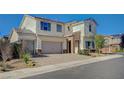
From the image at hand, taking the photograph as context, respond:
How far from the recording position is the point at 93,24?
29281mm

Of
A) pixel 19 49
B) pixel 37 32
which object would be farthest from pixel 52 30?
pixel 19 49

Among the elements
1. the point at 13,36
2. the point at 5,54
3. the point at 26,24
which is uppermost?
the point at 26,24

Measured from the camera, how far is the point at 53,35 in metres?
24.8

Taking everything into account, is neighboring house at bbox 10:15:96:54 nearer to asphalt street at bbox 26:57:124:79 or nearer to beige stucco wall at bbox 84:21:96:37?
beige stucco wall at bbox 84:21:96:37

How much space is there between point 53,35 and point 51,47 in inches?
79.0

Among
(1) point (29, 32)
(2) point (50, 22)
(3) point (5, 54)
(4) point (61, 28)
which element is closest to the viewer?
(3) point (5, 54)

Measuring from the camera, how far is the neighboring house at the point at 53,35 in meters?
22.7

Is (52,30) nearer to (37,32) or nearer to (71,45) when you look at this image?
(37,32)

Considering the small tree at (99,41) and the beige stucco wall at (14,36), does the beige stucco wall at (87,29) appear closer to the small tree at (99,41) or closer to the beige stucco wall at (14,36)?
the small tree at (99,41)

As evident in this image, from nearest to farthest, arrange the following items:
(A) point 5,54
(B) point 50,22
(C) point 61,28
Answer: (A) point 5,54 < (B) point 50,22 < (C) point 61,28

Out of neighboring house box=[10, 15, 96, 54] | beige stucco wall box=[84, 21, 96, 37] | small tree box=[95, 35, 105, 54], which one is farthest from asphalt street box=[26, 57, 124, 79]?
beige stucco wall box=[84, 21, 96, 37]

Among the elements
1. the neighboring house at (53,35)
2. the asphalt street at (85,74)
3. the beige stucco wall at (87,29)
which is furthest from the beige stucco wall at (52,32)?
the asphalt street at (85,74)

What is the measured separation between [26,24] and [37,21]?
10.8ft

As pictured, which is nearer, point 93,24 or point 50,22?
point 50,22
